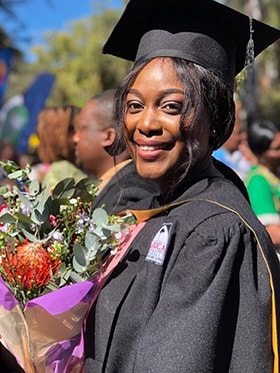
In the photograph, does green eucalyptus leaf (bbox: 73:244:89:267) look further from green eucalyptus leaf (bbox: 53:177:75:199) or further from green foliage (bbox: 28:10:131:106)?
green foliage (bbox: 28:10:131:106)

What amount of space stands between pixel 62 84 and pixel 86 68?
2.59 metres

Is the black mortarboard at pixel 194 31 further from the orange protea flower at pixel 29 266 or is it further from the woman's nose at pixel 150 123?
the orange protea flower at pixel 29 266

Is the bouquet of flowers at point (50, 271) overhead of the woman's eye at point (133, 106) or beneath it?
beneath

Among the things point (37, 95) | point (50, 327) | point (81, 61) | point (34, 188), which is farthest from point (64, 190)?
point (81, 61)

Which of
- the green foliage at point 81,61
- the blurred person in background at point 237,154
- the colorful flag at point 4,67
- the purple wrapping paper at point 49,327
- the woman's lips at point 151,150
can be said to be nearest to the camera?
the purple wrapping paper at point 49,327

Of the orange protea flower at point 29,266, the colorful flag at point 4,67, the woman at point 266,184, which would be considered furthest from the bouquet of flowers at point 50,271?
the colorful flag at point 4,67

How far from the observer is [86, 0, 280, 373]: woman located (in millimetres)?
1642

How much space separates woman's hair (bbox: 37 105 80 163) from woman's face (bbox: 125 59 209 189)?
2824 mm

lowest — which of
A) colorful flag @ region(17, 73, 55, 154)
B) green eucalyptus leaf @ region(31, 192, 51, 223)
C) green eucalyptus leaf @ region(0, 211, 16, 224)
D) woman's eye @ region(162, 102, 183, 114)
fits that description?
colorful flag @ region(17, 73, 55, 154)

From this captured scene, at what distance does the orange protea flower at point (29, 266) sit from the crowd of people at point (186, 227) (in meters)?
0.19

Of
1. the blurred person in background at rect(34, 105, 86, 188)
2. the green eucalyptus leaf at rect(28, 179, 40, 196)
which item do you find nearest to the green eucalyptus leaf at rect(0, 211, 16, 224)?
the green eucalyptus leaf at rect(28, 179, 40, 196)

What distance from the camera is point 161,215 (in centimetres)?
196

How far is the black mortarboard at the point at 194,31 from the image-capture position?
1.90 m

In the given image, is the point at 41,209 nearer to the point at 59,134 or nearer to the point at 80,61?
the point at 59,134
